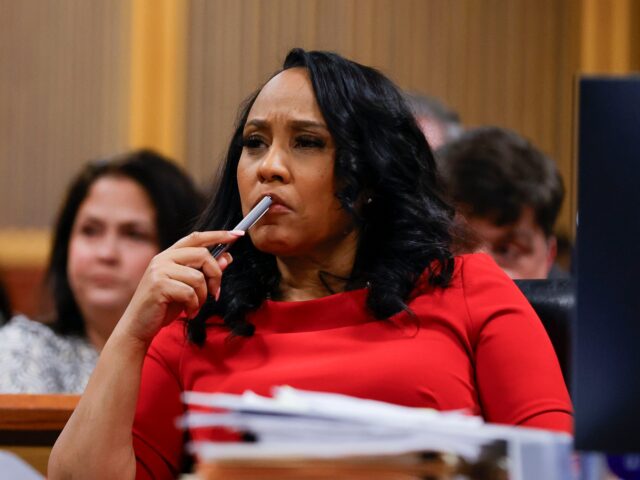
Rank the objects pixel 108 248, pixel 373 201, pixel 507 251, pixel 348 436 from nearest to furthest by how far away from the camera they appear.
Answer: pixel 348 436 < pixel 373 201 < pixel 507 251 < pixel 108 248

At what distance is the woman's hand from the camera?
1375 millimetres

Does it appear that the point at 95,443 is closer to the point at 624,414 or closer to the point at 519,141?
the point at 624,414

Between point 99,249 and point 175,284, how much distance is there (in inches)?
46.0

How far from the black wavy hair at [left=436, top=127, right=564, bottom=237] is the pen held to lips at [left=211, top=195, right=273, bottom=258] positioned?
85 cm

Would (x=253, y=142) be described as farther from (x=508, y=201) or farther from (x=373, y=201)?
(x=508, y=201)

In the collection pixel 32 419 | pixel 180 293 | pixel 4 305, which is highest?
pixel 180 293

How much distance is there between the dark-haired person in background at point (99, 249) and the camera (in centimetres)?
239

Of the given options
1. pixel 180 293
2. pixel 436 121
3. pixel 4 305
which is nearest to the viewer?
pixel 180 293

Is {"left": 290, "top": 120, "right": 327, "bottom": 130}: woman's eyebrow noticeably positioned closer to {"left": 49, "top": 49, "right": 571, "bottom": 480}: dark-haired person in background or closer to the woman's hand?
{"left": 49, "top": 49, "right": 571, "bottom": 480}: dark-haired person in background

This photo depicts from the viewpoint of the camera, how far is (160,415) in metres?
1.54

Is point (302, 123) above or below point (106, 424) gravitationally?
above

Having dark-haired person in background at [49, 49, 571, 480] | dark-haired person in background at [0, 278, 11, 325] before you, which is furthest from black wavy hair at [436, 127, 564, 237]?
dark-haired person in background at [0, 278, 11, 325]

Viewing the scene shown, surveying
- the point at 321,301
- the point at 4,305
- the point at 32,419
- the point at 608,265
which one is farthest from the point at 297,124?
the point at 4,305

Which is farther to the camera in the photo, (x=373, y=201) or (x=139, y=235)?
(x=139, y=235)
